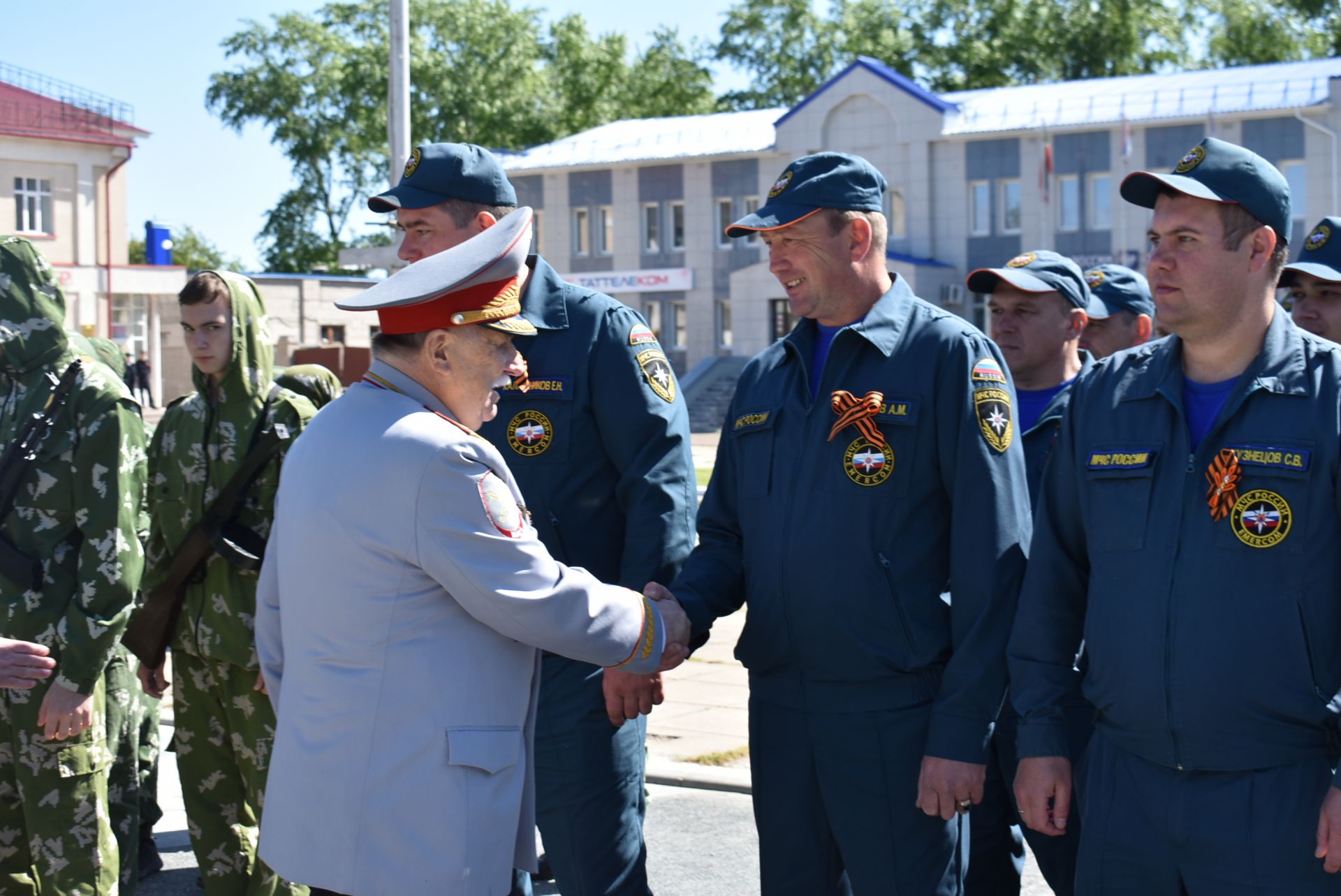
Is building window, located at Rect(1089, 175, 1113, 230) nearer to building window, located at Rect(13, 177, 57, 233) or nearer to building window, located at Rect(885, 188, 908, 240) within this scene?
building window, located at Rect(885, 188, 908, 240)

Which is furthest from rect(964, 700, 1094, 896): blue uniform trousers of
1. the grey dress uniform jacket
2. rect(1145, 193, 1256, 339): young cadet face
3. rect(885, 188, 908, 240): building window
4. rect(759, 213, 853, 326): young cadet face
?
rect(885, 188, 908, 240): building window

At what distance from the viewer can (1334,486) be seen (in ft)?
10.4

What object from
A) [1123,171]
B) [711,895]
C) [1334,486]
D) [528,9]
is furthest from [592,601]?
[528,9]

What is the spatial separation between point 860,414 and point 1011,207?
138 ft

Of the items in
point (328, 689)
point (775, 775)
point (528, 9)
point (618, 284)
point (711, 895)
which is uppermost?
point (528, 9)

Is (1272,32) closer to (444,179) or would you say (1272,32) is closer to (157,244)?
(157,244)

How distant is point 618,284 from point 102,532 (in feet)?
153

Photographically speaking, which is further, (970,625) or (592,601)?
(970,625)

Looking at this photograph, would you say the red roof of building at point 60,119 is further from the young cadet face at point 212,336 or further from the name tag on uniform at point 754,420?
the name tag on uniform at point 754,420

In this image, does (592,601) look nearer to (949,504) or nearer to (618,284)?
(949,504)


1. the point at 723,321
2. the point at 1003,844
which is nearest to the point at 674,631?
the point at 1003,844

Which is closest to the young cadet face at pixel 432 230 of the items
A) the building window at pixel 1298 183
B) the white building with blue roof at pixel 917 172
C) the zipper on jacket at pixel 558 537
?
the zipper on jacket at pixel 558 537

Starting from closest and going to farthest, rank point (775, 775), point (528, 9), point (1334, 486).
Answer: point (1334, 486) < point (775, 775) < point (528, 9)

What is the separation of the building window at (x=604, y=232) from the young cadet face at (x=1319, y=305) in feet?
153
